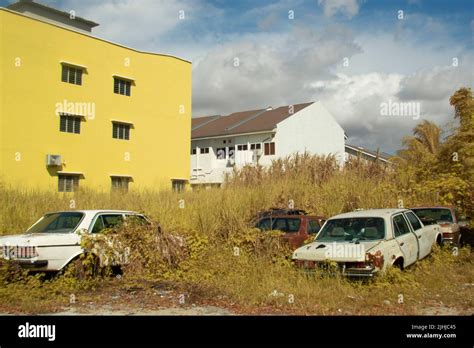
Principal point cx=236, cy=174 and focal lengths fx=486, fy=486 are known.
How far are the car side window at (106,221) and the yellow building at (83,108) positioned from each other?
13.4m

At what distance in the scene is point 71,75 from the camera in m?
26.6

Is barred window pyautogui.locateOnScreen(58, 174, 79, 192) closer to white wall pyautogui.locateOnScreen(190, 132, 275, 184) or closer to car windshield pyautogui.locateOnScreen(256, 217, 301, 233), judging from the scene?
white wall pyautogui.locateOnScreen(190, 132, 275, 184)

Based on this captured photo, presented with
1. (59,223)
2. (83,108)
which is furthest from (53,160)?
(59,223)

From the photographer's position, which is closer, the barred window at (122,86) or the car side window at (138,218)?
the car side window at (138,218)

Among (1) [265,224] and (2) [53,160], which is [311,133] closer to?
(2) [53,160]

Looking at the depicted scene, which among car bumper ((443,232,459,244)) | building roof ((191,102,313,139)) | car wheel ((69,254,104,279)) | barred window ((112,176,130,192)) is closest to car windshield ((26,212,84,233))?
car wheel ((69,254,104,279))

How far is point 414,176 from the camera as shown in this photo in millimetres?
18203

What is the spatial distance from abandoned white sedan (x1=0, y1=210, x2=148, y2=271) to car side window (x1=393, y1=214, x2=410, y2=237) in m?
5.84

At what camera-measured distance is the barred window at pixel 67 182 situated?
25.9 metres

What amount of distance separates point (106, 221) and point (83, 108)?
1780cm

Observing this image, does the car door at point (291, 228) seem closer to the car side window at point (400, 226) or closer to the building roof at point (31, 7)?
the car side window at point (400, 226)

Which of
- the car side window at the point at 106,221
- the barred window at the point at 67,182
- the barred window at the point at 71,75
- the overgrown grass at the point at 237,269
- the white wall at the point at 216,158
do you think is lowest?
the overgrown grass at the point at 237,269

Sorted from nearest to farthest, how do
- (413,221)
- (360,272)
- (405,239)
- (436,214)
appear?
(360,272)
(405,239)
(413,221)
(436,214)

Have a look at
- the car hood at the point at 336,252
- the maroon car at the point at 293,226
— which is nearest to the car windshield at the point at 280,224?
the maroon car at the point at 293,226
